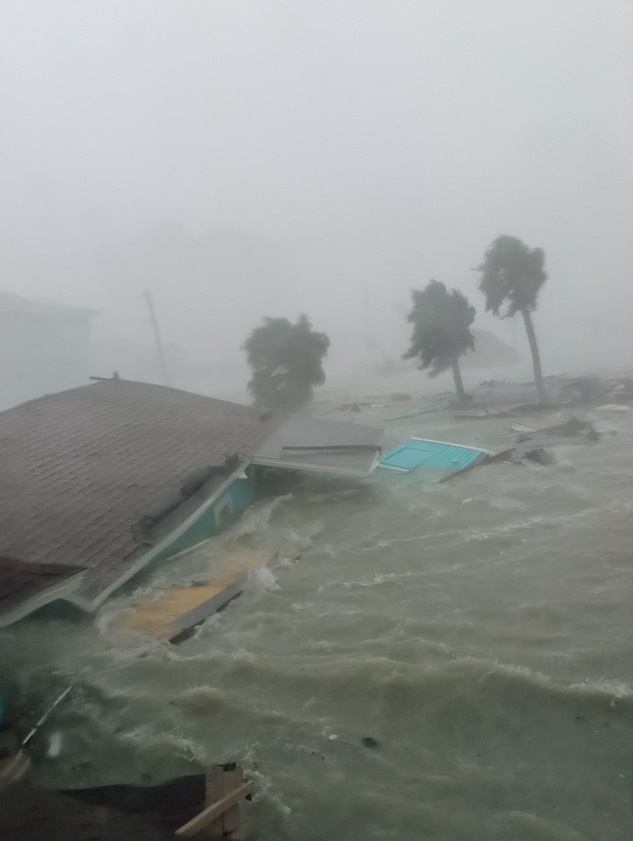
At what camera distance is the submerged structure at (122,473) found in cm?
464

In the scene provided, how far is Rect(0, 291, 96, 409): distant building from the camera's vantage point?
48.1 feet

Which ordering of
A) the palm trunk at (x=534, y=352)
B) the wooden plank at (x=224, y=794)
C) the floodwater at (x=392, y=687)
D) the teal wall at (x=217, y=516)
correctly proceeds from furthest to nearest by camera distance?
the palm trunk at (x=534, y=352), the teal wall at (x=217, y=516), the floodwater at (x=392, y=687), the wooden plank at (x=224, y=794)

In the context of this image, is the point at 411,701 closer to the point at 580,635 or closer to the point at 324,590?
the point at 580,635

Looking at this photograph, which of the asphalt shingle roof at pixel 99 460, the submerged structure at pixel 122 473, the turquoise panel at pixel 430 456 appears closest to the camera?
the submerged structure at pixel 122 473

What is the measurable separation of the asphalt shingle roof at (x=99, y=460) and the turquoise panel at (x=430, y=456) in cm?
221

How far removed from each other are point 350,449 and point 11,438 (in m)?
4.36

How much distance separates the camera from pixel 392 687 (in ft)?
12.4

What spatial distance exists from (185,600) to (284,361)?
1335 centimetres

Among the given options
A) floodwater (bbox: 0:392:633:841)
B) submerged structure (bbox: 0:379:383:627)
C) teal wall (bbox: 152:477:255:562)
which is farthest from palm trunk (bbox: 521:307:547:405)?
teal wall (bbox: 152:477:255:562)

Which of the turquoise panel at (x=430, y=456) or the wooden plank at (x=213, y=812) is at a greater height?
the wooden plank at (x=213, y=812)

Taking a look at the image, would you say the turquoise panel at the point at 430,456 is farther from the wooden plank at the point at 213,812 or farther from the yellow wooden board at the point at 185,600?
the wooden plank at the point at 213,812

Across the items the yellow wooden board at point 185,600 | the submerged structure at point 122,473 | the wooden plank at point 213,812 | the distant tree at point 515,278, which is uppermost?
the distant tree at point 515,278

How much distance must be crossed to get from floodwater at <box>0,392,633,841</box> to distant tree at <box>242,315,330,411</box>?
37.4ft

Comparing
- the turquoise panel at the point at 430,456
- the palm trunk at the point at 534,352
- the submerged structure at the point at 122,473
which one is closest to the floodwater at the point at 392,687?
the submerged structure at the point at 122,473
